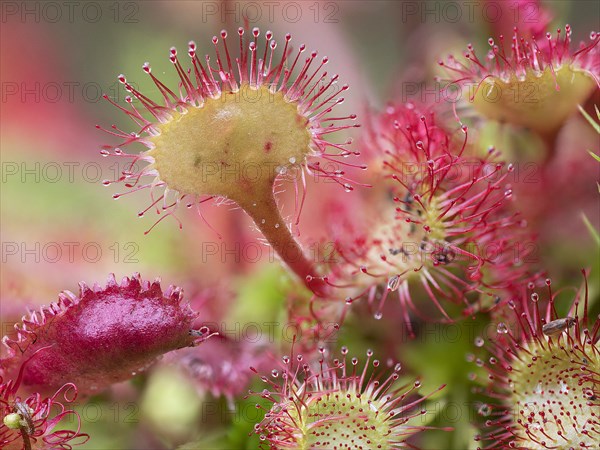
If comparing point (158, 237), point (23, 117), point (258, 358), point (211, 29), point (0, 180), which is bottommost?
point (258, 358)

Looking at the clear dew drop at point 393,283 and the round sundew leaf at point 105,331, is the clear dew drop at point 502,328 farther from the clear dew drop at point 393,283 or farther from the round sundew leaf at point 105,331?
the round sundew leaf at point 105,331

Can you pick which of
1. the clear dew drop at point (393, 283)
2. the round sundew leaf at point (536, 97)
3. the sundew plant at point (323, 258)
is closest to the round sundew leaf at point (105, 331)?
the sundew plant at point (323, 258)

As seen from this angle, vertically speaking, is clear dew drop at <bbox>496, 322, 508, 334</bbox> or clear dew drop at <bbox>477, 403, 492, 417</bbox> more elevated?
clear dew drop at <bbox>496, 322, 508, 334</bbox>

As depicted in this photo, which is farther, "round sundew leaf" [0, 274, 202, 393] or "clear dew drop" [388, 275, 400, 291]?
"clear dew drop" [388, 275, 400, 291]

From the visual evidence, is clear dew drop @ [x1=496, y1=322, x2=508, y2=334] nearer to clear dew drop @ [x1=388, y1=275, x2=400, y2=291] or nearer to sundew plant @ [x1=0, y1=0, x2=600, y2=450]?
sundew plant @ [x1=0, y1=0, x2=600, y2=450]

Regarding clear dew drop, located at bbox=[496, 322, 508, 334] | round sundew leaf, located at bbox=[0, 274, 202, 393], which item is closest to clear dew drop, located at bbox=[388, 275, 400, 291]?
clear dew drop, located at bbox=[496, 322, 508, 334]

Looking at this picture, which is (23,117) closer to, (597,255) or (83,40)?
(83,40)

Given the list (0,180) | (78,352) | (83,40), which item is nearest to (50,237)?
(0,180)
